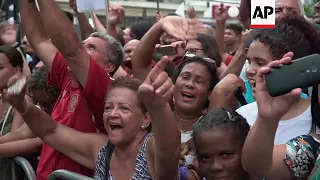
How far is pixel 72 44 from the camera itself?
3.63 m

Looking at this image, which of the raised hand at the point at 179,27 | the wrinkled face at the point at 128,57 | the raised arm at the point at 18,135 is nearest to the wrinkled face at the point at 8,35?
the wrinkled face at the point at 128,57

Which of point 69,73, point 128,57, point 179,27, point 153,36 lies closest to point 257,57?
point 179,27

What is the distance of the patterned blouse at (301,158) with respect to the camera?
2383mm

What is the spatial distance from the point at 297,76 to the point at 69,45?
1.94 meters

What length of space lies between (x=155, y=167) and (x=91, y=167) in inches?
35.7

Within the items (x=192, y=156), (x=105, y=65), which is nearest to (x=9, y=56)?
(x=105, y=65)

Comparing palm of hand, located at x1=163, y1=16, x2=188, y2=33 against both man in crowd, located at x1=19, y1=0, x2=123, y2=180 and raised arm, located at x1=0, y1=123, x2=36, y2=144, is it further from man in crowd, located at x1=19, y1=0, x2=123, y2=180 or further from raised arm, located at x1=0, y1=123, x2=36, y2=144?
raised arm, located at x1=0, y1=123, x2=36, y2=144

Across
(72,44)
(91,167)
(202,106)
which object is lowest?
(91,167)

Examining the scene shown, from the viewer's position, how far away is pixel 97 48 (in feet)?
13.8

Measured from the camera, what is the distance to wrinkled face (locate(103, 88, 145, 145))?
3.21 metres

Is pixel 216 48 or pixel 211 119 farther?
pixel 216 48

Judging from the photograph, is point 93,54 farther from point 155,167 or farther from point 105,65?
point 155,167

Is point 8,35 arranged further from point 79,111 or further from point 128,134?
point 128,134

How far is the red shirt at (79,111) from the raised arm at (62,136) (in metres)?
0.13
